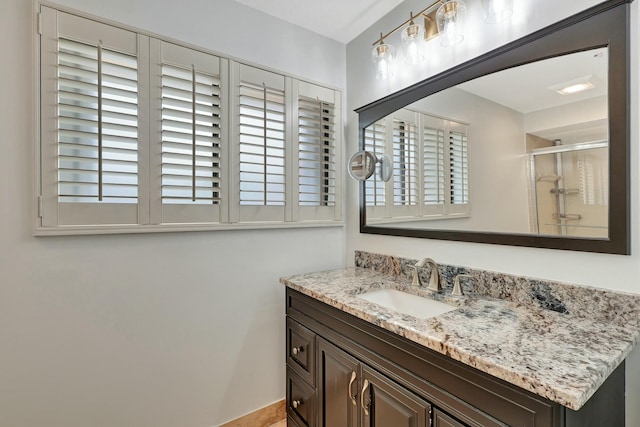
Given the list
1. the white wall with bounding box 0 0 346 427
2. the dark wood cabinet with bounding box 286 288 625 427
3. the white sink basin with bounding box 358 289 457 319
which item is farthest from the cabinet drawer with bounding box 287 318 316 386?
the white sink basin with bounding box 358 289 457 319

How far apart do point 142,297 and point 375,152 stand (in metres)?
1.54

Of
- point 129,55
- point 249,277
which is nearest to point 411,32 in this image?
point 129,55

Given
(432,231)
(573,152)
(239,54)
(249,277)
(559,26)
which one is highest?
(239,54)

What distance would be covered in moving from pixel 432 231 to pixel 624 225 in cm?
74

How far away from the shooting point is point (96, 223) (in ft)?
4.39

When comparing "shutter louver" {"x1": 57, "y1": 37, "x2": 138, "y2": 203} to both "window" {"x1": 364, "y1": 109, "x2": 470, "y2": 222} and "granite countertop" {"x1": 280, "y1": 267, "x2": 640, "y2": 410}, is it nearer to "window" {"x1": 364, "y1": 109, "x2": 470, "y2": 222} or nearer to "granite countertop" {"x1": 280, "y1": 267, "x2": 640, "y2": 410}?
"granite countertop" {"x1": 280, "y1": 267, "x2": 640, "y2": 410}

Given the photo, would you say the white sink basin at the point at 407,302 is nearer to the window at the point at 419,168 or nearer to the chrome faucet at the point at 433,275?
the chrome faucet at the point at 433,275

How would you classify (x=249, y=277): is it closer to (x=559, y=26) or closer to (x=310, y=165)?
(x=310, y=165)

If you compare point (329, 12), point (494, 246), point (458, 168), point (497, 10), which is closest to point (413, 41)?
point (497, 10)

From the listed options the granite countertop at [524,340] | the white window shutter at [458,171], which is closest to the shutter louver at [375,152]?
the white window shutter at [458,171]

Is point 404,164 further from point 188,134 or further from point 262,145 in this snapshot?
point 188,134

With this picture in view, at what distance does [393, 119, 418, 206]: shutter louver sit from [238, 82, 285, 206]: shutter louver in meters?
0.69

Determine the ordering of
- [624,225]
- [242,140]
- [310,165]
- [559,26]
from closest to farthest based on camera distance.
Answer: [624,225] → [559,26] → [242,140] → [310,165]

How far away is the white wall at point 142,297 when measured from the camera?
1.23 m
